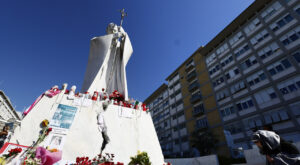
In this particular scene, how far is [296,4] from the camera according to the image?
2183 centimetres

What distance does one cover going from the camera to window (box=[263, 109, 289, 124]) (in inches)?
783

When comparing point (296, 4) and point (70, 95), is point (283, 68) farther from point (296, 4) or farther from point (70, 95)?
point (70, 95)

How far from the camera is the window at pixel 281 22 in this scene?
2241cm

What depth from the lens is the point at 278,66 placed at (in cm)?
2222

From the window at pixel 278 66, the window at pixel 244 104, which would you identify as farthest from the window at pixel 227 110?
the window at pixel 278 66

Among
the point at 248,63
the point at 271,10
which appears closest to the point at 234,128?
the point at 248,63

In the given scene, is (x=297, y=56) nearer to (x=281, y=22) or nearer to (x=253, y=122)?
(x=281, y=22)

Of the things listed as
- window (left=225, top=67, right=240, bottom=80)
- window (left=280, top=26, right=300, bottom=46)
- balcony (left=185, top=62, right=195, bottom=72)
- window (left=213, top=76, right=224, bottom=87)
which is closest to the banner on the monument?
window (left=225, top=67, right=240, bottom=80)

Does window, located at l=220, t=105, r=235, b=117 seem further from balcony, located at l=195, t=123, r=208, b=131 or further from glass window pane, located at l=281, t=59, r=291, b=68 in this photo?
glass window pane, located at l=281, t=59, r=291, b=68

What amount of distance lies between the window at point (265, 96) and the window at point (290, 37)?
309 inches

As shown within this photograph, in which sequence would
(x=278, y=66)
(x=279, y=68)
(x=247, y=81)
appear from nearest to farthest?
(x=279, y=68)
(x=278, y=66)
(x=247, y=81)

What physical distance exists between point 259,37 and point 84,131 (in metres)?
32.2

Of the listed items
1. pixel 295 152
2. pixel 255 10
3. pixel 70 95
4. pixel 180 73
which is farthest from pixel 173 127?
pixel 295 152

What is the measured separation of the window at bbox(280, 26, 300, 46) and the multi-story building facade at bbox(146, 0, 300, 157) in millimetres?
113
